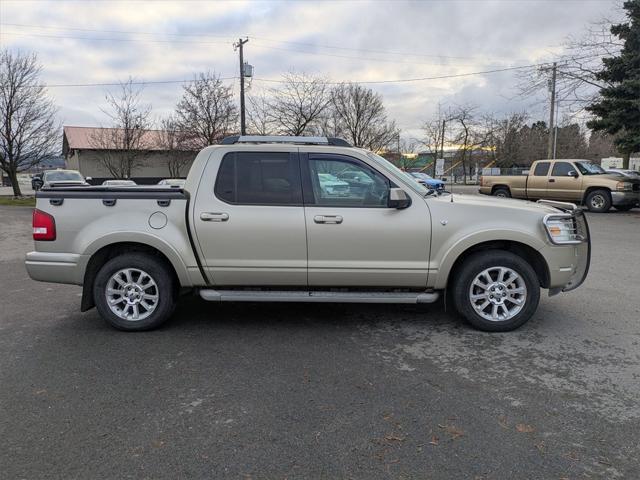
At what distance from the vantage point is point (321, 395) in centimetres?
352

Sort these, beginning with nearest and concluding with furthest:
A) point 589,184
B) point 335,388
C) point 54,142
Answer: point 335,388 < point 589,184 < point 54,142

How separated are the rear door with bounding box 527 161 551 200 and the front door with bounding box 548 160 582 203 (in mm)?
209

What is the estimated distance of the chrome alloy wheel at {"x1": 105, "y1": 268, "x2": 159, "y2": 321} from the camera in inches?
193

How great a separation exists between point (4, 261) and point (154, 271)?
245 inches

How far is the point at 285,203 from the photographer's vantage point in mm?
4785

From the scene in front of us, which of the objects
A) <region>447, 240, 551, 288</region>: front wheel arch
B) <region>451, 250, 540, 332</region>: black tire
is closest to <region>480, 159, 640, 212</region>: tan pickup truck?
<region>447, 240, 551, 288</region>: front wheel arch

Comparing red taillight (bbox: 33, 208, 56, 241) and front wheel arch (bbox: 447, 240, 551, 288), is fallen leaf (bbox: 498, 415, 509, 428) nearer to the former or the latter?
front wheel arch (bbox: 447, 240, 551, 288)

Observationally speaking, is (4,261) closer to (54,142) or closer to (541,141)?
(54,142)

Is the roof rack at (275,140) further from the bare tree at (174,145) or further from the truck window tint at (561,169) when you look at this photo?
the bare tree at (174,145)

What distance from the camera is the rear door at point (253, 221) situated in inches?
186

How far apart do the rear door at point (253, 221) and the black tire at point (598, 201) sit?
16199 mm

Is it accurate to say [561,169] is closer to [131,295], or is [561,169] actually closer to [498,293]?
[498,293]

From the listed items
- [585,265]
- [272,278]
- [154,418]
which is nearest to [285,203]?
[272,278]

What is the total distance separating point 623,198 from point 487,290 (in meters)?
15.4
